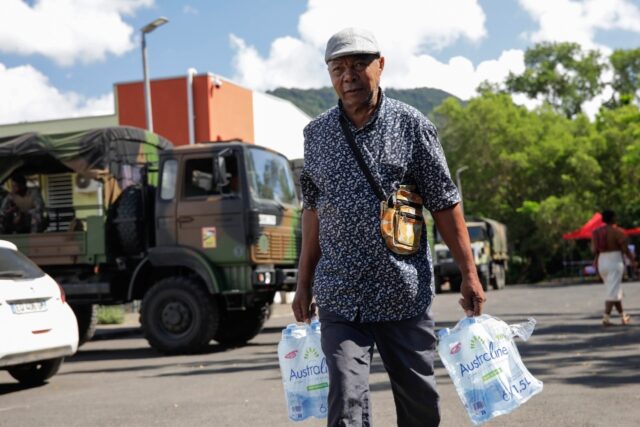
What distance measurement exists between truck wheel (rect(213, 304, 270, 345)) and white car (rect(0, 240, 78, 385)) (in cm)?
435

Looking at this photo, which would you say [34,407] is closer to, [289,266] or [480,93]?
[289,266]

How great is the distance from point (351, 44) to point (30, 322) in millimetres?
6815

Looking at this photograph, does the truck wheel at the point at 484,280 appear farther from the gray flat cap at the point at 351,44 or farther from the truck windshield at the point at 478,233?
the gray flat cap at the point at 351,44

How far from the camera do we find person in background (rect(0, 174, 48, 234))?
1443 centimetres

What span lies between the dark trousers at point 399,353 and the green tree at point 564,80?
82.0 meters

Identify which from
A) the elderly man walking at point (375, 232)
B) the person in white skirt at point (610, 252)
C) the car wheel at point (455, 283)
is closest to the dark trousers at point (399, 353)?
the elderly man walking at point (375, 232)

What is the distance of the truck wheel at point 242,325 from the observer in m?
14.9

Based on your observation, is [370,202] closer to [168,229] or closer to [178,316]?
[178,316]

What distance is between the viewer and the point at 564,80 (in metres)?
84.2

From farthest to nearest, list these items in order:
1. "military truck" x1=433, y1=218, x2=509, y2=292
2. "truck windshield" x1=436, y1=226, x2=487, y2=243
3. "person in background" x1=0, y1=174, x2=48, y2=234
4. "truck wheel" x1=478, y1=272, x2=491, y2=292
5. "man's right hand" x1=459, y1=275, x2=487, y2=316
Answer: "truck windshield" x1=436, y1=226, x2=487, y2=243, "truck wheel" x1=478, y1=272, x2=491, y2=292, "military truck" x1=433, y1=218, x2=509, y2=292, "person in background" x1=0, y1=174, x2=48, y2=234, "man's right hand" x1=459, y1=275, x2=487, y2=316

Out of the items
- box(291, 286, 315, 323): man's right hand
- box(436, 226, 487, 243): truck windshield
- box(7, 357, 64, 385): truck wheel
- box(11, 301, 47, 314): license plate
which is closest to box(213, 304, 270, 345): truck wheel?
box(7, 357, 64, 385): truck wheel

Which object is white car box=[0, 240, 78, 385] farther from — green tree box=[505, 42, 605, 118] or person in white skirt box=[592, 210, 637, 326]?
green tree box=[505, 42, 605, 118]

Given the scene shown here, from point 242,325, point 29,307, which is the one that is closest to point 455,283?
point 242,325

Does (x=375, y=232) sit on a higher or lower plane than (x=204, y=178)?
lower
